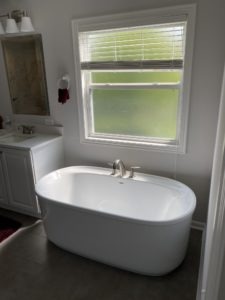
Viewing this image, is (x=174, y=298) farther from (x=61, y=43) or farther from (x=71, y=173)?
(x=61, y=43)

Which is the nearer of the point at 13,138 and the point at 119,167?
the point at 119,167

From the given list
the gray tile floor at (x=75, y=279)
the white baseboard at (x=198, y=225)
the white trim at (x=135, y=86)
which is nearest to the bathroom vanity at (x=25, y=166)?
the gray tile floor at (x=75, y=279)

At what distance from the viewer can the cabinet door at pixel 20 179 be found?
8.12 feet

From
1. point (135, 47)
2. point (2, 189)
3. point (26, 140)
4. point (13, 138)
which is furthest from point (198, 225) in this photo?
point (13, 138)

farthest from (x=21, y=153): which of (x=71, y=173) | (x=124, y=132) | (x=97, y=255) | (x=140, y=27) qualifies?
(x=140, y=27)

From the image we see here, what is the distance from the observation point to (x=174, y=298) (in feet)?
5.53

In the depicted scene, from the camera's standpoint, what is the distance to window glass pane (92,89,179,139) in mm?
2320

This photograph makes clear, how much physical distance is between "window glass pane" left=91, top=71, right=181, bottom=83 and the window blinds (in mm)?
98

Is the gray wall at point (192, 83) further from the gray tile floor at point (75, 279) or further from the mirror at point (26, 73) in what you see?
the gray tile floor at point (75, 279)

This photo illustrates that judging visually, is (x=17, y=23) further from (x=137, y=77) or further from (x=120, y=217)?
(x=120, y=217)

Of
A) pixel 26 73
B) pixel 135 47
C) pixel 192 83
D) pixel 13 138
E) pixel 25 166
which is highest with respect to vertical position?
pixel 135 47

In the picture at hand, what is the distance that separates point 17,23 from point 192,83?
2054 mm

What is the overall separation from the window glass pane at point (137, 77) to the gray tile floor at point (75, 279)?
1611mm

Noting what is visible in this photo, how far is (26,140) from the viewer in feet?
8.87
